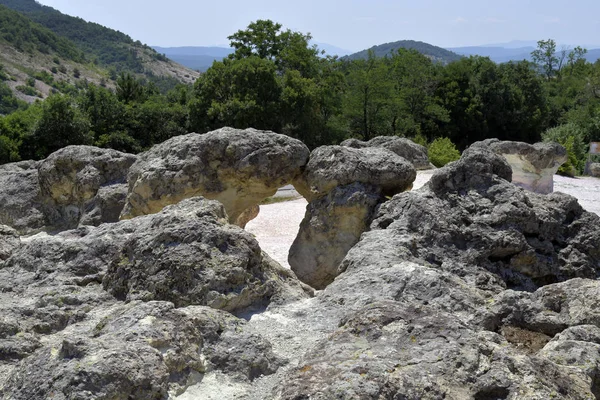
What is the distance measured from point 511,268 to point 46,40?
136m

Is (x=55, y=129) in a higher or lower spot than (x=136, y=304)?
lower

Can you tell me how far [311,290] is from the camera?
8125mm

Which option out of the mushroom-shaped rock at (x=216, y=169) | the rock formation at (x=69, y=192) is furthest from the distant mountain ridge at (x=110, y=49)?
the mushroom-shaped rock at (x=216, y=169)

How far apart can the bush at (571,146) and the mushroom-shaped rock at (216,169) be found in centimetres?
2336

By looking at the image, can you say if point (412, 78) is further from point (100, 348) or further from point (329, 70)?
point (100, 348)

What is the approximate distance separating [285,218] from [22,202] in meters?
8.44

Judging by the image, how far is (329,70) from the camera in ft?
150

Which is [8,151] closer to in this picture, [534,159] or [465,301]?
[534,159]

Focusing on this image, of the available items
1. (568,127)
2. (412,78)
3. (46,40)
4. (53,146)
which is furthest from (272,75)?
(46,40)

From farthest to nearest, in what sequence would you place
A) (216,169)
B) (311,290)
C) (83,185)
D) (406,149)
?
(406,149) → (83,185) → (216,169) → (311,290)

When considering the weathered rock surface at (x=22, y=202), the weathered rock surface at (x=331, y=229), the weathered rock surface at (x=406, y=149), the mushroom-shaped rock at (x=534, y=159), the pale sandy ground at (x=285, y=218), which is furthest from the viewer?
the weathered rock surface at (x=406, y=149)

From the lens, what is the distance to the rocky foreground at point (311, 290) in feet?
13.0

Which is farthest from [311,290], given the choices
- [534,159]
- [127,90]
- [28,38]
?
[28,38]

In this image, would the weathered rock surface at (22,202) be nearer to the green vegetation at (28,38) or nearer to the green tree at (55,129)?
the green tree at (55,129)
